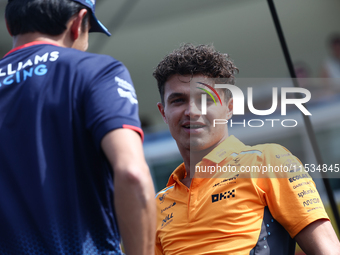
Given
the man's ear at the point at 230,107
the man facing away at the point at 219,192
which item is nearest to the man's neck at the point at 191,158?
the man facing away at the point at 219,192

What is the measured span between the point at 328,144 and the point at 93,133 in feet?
14.7

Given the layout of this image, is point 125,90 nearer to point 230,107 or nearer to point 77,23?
point 77,23

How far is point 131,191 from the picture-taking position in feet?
2.83

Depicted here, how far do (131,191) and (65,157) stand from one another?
0.21 meters

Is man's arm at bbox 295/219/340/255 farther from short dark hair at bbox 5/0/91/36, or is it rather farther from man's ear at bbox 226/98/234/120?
short dark hair at bbox 5/0/91/36

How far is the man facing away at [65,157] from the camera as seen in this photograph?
3.01ft

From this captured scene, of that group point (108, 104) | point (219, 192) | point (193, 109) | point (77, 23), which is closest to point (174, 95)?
point (193, 109)

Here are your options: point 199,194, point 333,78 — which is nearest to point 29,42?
point 199,194

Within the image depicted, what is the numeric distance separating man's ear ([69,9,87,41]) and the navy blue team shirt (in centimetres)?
17

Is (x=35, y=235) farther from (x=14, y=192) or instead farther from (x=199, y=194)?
(x=199, y=194)

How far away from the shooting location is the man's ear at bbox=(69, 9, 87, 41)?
43.2 inches

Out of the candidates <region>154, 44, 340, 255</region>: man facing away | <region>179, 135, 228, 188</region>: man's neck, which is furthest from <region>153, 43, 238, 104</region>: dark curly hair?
<region>179, 135, 228, 188</region>: man's neck

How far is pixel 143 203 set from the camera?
87 centimetres

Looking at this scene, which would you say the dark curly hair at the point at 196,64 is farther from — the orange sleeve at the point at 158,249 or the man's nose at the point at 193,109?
the orange sleeve at the point at 158,249
